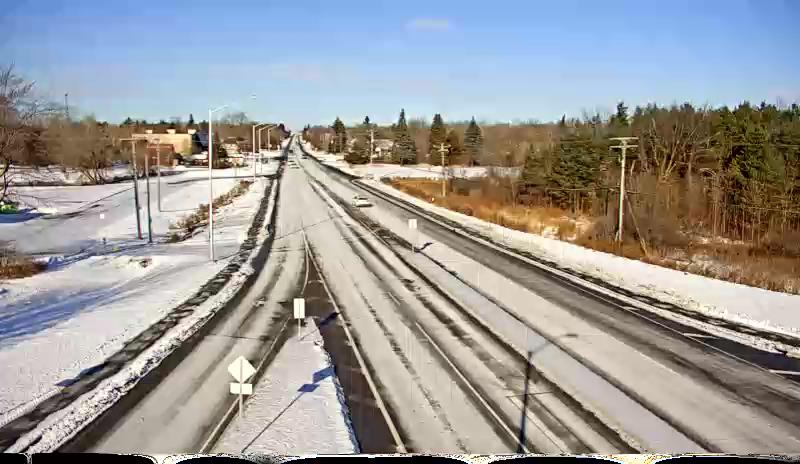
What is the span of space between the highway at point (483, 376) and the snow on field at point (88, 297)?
8.58 ft

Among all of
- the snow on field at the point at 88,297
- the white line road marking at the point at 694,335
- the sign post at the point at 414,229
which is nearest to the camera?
the snow on field at the point at 88,297

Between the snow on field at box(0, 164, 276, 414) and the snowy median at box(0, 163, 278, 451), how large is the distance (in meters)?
0.03

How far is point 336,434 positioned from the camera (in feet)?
37.7

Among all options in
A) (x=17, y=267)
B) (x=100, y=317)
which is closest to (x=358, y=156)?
(x=17, y=267)

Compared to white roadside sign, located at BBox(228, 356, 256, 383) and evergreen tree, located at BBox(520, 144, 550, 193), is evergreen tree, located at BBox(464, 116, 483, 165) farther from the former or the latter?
white roadside sign, located at BBox(228, 356, 256, 383)

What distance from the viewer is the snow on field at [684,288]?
69.8ft

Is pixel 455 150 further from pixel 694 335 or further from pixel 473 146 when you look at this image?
pixel 694 335

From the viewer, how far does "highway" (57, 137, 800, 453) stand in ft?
37.5

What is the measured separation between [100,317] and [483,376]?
43.8 feet

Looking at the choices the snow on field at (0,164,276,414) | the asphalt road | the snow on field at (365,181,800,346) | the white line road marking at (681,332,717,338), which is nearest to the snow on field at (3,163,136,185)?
the snow on field at (0,164,276,414)

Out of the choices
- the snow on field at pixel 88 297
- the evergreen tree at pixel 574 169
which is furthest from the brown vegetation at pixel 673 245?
the snow on field at pixel 88 297

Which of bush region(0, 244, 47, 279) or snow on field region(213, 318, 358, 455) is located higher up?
snow on field region(213, 318, 358, 455)

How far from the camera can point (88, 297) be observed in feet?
79.8

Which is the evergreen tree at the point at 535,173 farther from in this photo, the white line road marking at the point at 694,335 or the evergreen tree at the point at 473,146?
the white line road marking at the point at 694,335
